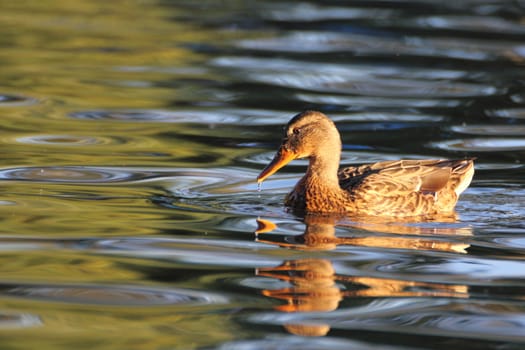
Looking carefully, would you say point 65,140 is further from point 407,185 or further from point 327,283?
point 327,283

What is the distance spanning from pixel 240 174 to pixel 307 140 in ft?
4.31

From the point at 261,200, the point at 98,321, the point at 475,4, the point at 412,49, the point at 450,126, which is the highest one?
the point at 475,4

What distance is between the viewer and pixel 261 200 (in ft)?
34.8

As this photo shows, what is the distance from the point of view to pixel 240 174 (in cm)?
1162

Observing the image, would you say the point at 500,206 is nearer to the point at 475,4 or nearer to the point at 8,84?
the point at 8,84

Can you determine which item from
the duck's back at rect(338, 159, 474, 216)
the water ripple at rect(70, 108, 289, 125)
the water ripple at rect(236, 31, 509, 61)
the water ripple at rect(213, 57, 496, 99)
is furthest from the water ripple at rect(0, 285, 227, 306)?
the water ripple at rect(236, 31, 509, 61)

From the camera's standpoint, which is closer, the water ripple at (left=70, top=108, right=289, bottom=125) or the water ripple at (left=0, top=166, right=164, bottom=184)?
the water ripple at (left=0, top=166, right=164, bottom=184)

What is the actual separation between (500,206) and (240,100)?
566 centimetres

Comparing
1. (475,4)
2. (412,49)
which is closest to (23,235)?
(412,49)

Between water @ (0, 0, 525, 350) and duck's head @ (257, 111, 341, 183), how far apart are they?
0.41 m

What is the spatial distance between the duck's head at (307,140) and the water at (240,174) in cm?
41

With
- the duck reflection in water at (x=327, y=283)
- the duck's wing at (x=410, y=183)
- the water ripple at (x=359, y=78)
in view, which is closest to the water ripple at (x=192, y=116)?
the water ripple at (x=359, y=78)

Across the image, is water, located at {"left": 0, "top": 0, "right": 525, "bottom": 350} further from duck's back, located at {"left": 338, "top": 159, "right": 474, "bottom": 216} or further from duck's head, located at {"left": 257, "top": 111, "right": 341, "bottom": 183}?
duck's head, located at {"left": 257, "top": 111, "right": 341, "bottom": 183}

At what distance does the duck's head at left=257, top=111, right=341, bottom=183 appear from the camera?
10484 millimetres
